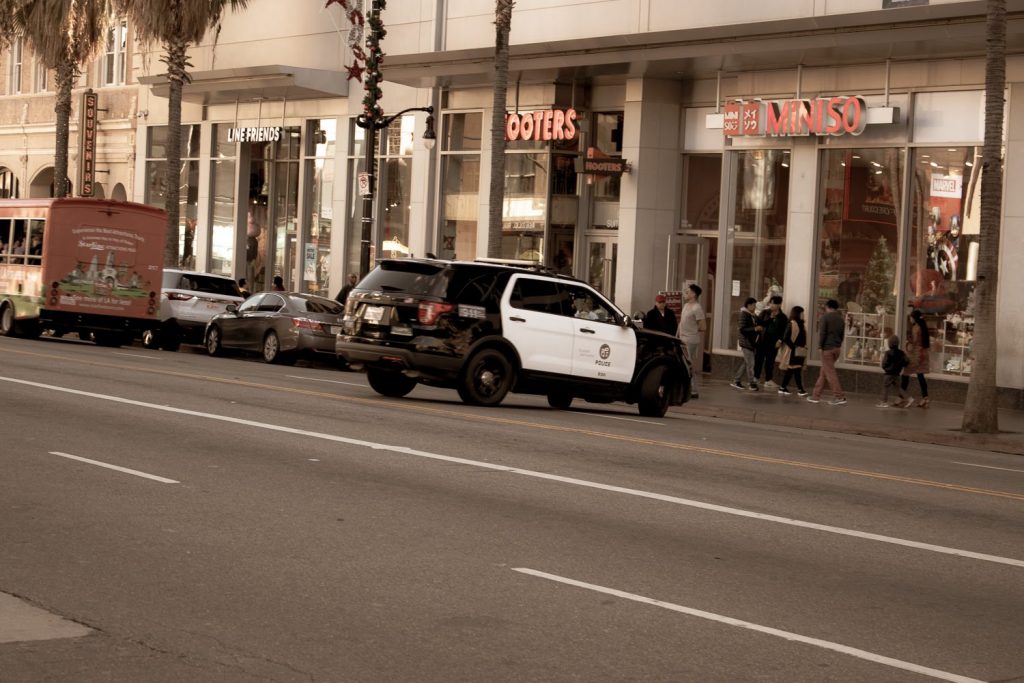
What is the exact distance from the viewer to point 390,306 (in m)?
18.6

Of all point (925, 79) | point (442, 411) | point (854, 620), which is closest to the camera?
point (854, 620)

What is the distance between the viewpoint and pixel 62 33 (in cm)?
4150

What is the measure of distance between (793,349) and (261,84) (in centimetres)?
1843

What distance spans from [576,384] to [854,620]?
12.1 meters

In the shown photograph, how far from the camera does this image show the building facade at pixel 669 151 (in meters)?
25.8

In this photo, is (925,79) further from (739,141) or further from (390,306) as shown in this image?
(390,306)

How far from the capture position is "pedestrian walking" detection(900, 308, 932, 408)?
974 inches

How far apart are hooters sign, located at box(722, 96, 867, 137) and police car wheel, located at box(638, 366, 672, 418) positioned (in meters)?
8.68

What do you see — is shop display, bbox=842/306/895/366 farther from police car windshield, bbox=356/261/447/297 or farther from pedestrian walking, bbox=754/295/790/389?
police car windshield, bbox=356/261/447/297

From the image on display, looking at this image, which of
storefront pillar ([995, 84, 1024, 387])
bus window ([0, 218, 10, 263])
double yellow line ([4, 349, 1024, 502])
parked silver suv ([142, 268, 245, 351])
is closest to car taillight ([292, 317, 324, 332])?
parked silver suv ([142, 268, 245, 351])

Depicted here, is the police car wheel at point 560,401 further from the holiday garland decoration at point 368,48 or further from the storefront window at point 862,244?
the holiday garland decoration at point 368,48

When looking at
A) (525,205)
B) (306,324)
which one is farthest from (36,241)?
(525,205)

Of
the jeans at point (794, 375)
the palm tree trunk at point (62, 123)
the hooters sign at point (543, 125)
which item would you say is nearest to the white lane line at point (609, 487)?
the jeans at point (794, 375)

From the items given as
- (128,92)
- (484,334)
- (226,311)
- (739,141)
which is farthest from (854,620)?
(128,92)
